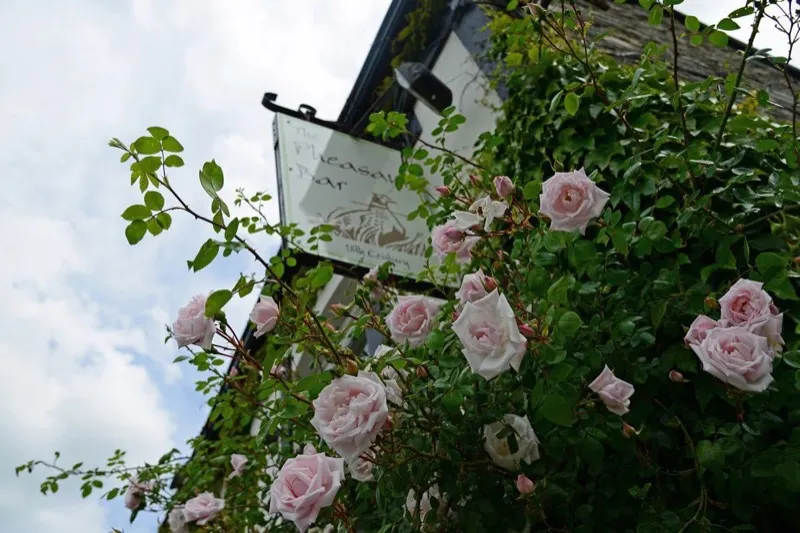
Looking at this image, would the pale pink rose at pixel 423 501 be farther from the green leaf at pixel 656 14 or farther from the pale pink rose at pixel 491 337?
the green leaf at pixel 656 14

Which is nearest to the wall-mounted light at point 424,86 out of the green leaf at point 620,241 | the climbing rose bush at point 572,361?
the climbing rose bush at point 572,361

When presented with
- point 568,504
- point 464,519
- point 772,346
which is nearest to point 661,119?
point 772,346

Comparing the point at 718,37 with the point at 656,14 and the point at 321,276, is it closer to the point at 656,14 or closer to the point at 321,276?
the point at 656,14

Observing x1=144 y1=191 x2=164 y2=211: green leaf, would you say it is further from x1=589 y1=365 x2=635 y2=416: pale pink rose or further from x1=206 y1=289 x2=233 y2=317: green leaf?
x1=589 y1=365 x2=635 y2=416: pale pink rose

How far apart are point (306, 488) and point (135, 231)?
0.55 m

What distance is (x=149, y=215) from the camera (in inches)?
46.3

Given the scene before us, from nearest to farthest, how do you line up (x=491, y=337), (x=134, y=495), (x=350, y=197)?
(x=491, y=337)
(x=134, y=495)
(x=350, y=197)

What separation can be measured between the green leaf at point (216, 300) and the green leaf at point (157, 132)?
32cm

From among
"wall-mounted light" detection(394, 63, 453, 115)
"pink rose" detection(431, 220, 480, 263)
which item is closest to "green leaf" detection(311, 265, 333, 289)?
"pink rose" detection(431, 220, 480, 263)

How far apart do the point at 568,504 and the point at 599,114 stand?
122 centimetres

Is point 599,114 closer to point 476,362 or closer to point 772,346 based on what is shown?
point 772,346

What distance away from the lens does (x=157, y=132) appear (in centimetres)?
120

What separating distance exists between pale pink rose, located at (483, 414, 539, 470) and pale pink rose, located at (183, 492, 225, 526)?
1.38 metres

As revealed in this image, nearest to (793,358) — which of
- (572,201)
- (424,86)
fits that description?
(572,201)
